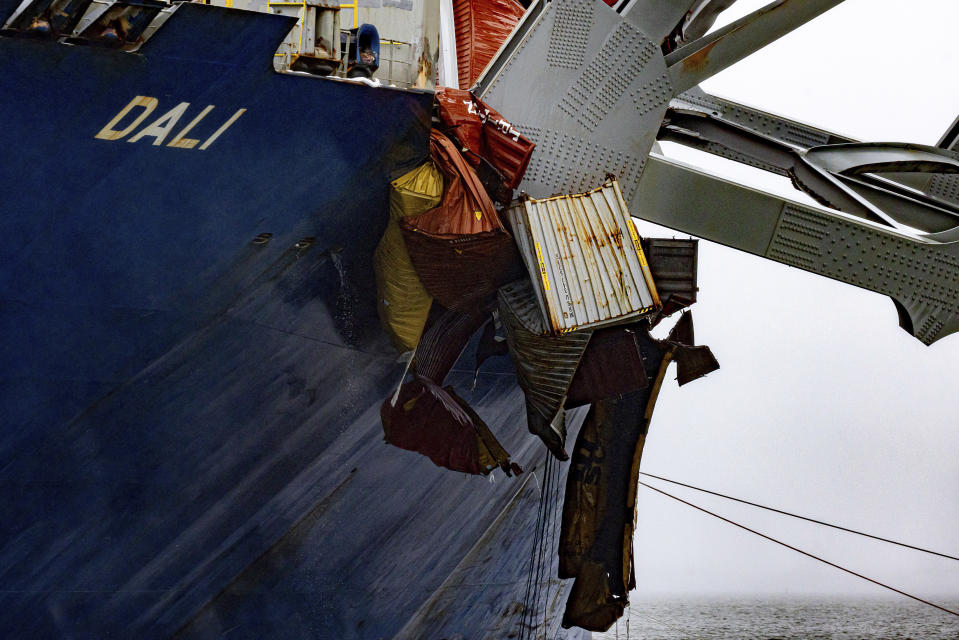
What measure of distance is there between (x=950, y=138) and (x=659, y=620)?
153ft

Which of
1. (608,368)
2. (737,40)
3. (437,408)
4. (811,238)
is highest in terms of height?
(737,40)

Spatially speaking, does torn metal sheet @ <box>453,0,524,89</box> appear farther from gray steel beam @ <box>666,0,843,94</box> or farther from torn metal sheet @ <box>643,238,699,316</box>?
torn metal sheet @ <box>643,238,699,316</box>

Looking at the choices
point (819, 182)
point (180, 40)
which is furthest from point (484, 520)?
point (180, 40)

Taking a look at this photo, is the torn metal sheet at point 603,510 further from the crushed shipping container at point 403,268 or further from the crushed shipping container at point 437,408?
the crushed shipping container at point 403,268

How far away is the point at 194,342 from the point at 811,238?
6.21 m

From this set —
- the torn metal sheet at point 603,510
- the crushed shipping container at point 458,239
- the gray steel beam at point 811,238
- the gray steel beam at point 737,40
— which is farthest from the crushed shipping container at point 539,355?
the gray steel beam at point 737,40

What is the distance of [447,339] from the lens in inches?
339

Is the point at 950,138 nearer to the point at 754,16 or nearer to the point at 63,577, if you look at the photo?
the point at 754,16

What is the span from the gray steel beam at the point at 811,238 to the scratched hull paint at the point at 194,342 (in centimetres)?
272

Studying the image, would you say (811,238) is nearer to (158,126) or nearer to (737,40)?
(737,40)

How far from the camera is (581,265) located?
7.96m

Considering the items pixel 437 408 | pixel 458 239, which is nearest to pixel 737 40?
pixel 458 239

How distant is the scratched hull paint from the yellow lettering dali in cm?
3

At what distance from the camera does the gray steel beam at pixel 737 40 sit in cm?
810
